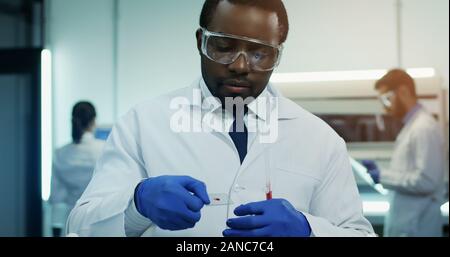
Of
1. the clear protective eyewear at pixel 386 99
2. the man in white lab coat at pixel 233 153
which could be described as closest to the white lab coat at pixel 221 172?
the man in white lab coat at pixel 233 153

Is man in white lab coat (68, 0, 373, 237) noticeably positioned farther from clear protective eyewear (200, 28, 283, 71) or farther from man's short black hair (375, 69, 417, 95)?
man's short black hair (375, 69, 417, 95)

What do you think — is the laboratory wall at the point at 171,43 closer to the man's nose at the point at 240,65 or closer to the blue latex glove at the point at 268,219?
the man's nose at the point at 240,65

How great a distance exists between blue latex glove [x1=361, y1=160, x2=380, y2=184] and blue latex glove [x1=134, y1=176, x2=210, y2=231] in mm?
510

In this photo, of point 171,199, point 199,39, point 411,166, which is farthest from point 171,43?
point 411,166

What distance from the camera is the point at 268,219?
127 cm

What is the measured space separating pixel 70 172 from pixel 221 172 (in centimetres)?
45

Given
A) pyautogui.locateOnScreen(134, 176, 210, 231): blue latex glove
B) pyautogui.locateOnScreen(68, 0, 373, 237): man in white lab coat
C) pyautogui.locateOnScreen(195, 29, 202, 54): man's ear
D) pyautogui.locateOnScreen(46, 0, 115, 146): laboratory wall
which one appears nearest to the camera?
pyautogui.locateOnScreen(134, 176, 210, 231): blue latex glove

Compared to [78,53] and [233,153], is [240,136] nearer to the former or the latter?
[233,153]

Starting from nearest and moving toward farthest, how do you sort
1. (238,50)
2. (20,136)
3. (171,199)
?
(171,199)
(238,50)
(20,136)

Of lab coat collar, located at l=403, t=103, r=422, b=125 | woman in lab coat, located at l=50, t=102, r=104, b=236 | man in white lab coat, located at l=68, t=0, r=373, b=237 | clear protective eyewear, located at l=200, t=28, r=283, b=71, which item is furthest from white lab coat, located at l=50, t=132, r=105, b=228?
lab coat collar, located at l=403, t=103, r=422, b=125

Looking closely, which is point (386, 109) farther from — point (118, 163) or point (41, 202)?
point (41, 202)

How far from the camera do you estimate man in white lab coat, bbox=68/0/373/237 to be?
4.33ft

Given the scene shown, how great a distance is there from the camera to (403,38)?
1.48m

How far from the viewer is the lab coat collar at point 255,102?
1.39 metres
